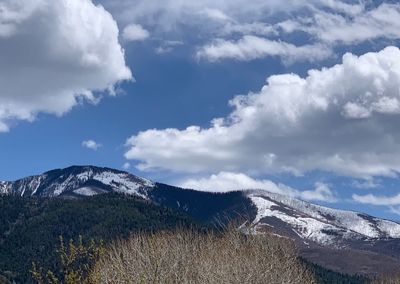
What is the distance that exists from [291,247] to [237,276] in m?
25.2

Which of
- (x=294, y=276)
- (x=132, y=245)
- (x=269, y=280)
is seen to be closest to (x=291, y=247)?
(x=294, y=276)

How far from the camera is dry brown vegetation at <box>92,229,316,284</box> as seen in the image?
2248 inches

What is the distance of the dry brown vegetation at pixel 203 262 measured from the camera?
5710 centimetres

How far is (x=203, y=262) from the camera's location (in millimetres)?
65125

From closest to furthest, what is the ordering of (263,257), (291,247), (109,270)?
(109,270) < (263,257) < (291,247)

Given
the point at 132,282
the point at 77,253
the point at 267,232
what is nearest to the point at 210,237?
the point at 267,232

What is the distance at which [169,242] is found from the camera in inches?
2857

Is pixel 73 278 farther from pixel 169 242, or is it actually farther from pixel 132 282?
pixel 169 242

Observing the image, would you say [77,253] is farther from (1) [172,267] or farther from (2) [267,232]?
(2) [267,232]

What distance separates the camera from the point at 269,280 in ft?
223

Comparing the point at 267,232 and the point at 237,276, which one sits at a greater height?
the point at 267,232

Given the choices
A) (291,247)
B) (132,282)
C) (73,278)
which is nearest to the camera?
(73,278)

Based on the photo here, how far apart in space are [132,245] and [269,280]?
13924 millimetres

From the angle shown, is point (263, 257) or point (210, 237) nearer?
point (263, 257)
